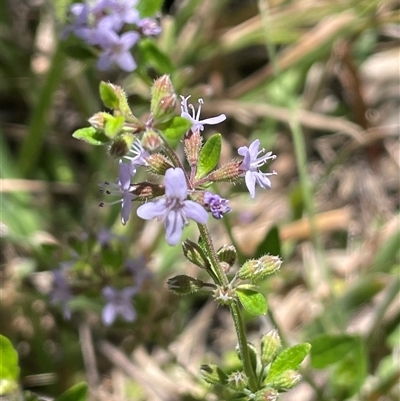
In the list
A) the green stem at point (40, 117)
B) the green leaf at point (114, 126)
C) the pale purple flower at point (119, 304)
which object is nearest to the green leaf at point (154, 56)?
the green stem at point (40, 117)

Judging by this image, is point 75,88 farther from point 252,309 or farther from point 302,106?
point 252,309

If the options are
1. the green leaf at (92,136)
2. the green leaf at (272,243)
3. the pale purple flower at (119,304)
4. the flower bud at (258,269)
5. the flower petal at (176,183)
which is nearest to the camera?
the flower petal at (176,183)

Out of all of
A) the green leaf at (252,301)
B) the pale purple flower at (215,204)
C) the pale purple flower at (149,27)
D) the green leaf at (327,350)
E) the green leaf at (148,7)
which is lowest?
the green leaf at (327,350)

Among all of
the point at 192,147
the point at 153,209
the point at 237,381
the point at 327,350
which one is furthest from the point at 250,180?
the point at 327,350

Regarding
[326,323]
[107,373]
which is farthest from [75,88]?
[326,323]

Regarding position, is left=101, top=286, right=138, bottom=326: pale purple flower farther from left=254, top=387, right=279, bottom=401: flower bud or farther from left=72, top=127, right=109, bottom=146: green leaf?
left=72, top=127, right=109, bottom=146: green leaf

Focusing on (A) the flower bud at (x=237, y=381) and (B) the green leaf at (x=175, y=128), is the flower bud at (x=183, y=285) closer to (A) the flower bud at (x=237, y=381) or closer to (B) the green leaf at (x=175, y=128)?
(A) the flower bud at (x=237, y=381)

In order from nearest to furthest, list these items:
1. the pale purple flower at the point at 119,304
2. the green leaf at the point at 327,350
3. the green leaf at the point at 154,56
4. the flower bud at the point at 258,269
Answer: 1. the flower bud at the point at 258,269
2. the green leaf at the point at 327,350
3. the green leaf at the point at 154,56
4. the pale purple flower at the point at 119,304
